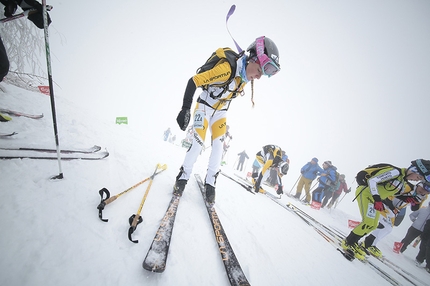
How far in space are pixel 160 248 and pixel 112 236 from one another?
1.44 ft

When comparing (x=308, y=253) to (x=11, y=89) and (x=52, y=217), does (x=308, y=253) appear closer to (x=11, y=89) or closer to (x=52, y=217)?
(x=52, y=217)

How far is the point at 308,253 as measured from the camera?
2.85 m

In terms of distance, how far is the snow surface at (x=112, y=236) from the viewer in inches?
43.8

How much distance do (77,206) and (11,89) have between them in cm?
529

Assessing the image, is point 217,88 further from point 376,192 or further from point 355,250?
point 355,250

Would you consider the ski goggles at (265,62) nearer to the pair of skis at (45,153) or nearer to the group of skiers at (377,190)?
the pair of skis at (45,153)

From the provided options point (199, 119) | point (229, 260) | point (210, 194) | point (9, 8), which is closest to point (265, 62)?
point (199, 119)

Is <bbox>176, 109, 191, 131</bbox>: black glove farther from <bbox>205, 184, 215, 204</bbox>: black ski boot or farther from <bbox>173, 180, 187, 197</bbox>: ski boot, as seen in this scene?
<bbox>205, 184, 215, 204</bbox>: black ski boot

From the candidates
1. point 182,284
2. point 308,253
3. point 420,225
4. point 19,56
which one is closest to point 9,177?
point 182,284

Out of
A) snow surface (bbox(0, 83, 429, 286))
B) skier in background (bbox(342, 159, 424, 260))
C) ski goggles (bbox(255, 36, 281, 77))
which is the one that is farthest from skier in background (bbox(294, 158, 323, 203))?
ski goggles (bbox(255, 36, 281, 77))

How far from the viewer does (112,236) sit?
1.45 meters

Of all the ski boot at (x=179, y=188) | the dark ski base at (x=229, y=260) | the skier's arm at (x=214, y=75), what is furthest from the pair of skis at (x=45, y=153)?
the dark ski base at (x=229, y=260)

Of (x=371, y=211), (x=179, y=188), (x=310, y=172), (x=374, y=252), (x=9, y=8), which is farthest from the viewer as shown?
(x=310, y=172)

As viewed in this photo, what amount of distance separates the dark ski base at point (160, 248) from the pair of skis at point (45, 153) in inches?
68.3
